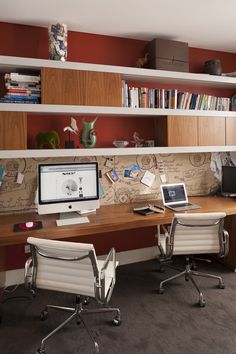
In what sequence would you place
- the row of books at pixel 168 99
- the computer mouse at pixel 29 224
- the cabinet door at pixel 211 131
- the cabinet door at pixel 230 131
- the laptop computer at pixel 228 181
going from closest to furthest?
1. the computer mouse at pixel 29 224
2. the row of books at pixel 168 99
3. the cabinet door at pixel 211 131
4. the cabinet door at pixel 230 131
5. the laptop computer at pixel 228 181

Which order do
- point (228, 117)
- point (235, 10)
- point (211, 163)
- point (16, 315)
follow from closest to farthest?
point (16, 315), point (235, 10), point (228, 117), point (211, 163)

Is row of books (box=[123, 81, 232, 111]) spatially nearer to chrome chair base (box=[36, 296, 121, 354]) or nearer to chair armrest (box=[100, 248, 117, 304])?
chair armrest (box=[100, 248, 117, 304])

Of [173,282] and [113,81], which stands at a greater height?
[113,81]

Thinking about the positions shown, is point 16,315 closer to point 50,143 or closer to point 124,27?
point 50,143

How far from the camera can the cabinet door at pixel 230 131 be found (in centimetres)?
302

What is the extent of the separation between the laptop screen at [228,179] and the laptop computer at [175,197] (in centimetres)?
66

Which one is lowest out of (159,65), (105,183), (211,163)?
(105,183)

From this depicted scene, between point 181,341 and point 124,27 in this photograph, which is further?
point 124,27

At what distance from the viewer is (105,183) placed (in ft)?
9.43

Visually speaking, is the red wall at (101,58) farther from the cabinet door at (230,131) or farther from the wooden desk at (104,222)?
the cabinet door at (230,131)

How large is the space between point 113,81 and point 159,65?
1.85 ft

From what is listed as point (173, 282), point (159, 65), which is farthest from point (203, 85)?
point (173, 282)

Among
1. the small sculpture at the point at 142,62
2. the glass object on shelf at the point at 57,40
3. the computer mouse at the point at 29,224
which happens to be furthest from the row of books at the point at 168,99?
the computer mouse at the point at 29,224

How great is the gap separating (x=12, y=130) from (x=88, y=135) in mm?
681
